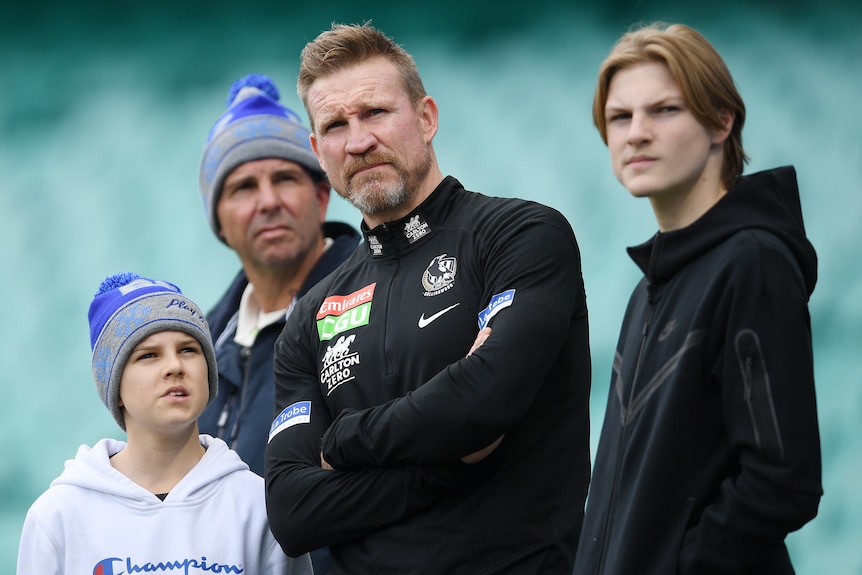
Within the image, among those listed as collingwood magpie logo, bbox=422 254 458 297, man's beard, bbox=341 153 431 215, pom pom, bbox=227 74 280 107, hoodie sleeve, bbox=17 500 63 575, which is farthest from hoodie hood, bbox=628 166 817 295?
pom pom, bbox=227 74 280 107

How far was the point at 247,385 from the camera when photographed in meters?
3.03

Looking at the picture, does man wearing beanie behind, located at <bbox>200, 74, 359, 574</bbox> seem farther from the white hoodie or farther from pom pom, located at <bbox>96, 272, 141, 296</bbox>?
the white hoodie

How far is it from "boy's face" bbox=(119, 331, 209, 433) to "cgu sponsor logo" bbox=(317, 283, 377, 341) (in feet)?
0.84

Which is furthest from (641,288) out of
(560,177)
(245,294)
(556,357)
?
(560,177)

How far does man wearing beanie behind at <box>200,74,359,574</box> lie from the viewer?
3193mm

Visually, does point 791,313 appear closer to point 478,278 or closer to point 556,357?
point 556,357

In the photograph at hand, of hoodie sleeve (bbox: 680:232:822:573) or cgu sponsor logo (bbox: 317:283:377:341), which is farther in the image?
cgu sponsor logo (bbox: 317:283:377:341)

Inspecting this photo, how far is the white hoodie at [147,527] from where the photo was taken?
7.50ft

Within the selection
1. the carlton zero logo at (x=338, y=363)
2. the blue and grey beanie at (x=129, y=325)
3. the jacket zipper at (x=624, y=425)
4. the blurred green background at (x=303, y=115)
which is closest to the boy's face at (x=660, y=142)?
→ the jacket zipper at (x=624, y=425)

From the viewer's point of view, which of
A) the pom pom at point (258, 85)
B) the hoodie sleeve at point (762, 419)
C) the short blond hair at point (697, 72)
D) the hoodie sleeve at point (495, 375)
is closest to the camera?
the hoodie sleeve at point (762, 419)

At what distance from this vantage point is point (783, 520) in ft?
6.16

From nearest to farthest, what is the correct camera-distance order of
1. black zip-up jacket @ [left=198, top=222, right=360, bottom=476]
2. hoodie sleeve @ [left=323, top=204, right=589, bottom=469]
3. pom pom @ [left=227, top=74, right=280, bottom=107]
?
hoodie sleeve @ [left=323, top=204, right=589, bottom=469], black zip-up jacket @ [left=198, top=222, right=360, bottom=476], pom pom @ [left=227, top=74, right=280, bottom=107]

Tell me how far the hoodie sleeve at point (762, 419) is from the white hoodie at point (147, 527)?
2.77 feet

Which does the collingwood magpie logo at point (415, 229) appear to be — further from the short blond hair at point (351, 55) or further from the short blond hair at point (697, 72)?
the short blond hair at point (697, 72)
